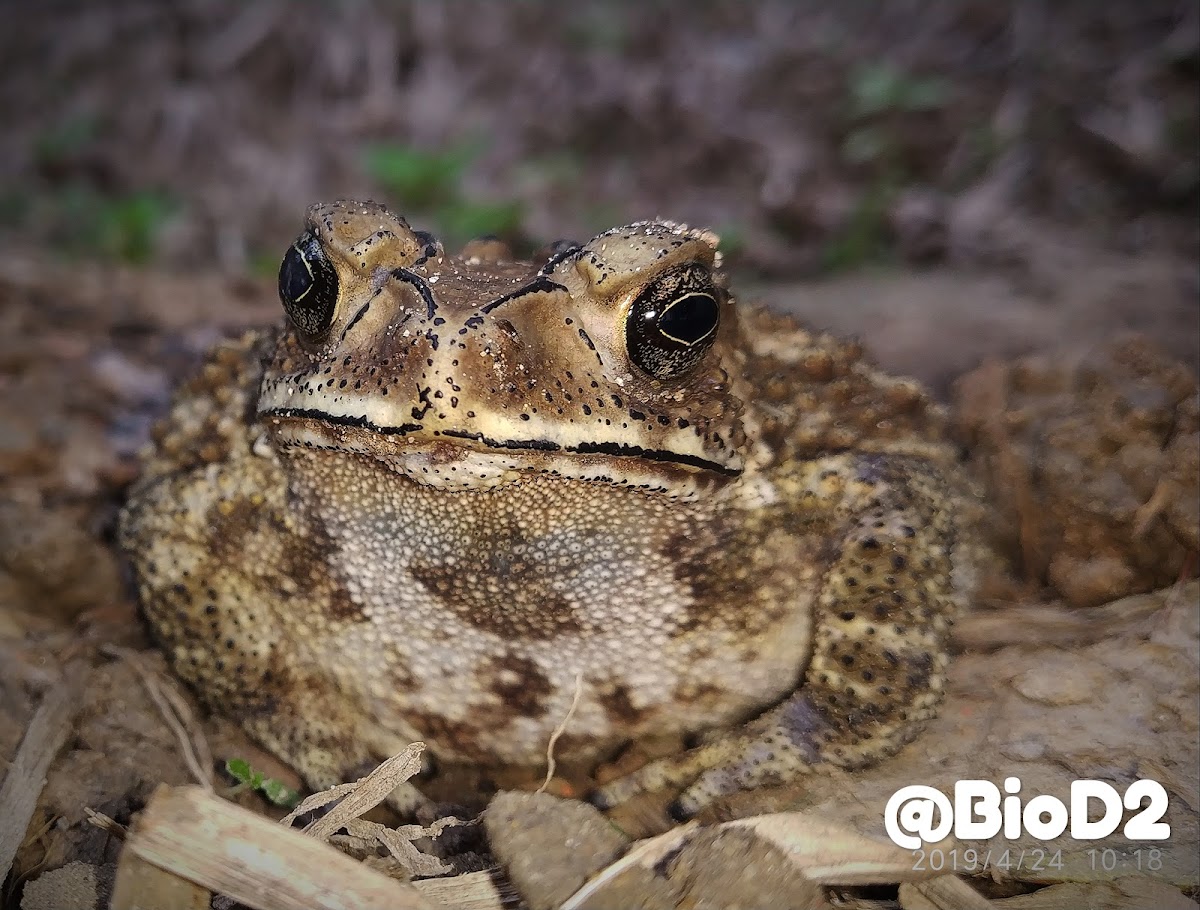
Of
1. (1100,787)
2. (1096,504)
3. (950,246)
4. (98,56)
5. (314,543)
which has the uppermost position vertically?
(98,56)

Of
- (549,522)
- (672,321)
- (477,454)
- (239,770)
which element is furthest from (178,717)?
(672,321)

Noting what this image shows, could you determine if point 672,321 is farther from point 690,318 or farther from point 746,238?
point 746,238

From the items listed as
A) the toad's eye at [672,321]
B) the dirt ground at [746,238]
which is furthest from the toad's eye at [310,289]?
the dirt ground at [746,238]

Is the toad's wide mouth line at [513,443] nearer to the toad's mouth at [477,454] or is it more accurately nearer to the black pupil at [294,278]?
the toad's mouth at [477,454]

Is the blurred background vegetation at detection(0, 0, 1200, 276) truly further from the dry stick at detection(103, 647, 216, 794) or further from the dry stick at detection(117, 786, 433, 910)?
the dry stick at detection(117, 786, 433, 910)

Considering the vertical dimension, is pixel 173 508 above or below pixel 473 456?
above

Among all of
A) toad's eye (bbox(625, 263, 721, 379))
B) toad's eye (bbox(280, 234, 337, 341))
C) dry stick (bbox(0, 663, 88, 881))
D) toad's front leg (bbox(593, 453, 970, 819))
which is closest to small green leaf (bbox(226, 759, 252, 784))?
dry stick (bbox(0, 663, 88, 881))

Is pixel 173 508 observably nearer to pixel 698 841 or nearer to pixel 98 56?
pixel 698 841

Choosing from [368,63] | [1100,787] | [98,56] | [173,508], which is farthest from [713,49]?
[1100,787]
